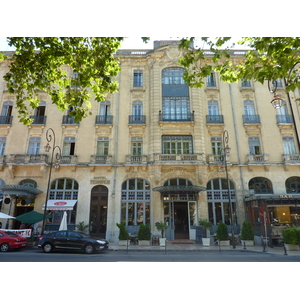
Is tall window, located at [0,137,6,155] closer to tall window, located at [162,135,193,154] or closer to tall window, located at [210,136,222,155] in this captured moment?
tall window, located at [162,135,193,154]

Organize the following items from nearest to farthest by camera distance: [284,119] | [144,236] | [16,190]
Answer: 1. [144,236]
2. [16,190]
3. [284,119]

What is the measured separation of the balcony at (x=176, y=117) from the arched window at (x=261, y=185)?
7.93m

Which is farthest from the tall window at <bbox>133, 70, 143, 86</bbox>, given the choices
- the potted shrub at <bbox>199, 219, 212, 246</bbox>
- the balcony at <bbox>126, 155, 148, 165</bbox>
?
the potted shrub at <bbox>199, 219, 212, 246</bbox>

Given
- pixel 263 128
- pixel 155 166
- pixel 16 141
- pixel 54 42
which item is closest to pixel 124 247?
pixel 155 166

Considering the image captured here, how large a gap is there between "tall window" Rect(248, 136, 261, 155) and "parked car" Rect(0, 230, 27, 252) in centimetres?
1986

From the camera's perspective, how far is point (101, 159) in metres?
21.5

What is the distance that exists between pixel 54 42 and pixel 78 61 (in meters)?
1.15

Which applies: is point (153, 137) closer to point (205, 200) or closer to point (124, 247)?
point (205, 200)

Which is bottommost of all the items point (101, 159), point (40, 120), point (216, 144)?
point (101, 159)

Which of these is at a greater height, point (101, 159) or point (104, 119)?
point (104, 119)

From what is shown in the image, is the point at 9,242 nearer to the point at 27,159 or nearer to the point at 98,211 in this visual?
the point at 98,211

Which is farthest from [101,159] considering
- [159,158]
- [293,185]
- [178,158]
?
[293,185]

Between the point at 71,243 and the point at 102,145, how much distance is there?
33.8 feet

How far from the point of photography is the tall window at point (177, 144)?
70.8ft
